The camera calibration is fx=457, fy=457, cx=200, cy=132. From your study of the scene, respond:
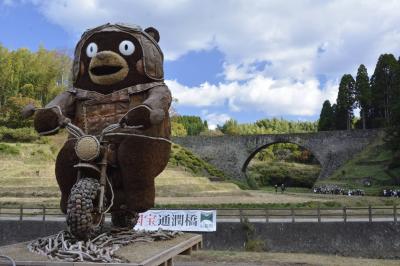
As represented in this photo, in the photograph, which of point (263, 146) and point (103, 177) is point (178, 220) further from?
point (263, 146)

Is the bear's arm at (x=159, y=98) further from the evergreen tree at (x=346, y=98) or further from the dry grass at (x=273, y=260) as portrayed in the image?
the evergreen tree at (x=346, y=98)

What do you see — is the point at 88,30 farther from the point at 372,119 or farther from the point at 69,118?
the point at 372,119

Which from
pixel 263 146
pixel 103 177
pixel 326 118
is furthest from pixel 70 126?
pixel 326 118

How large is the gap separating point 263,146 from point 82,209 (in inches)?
1934

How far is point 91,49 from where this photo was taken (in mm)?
6379

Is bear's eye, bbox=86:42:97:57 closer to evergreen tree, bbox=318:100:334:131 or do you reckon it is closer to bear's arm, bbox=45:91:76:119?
bear's arm, bbox=45:91:76:119

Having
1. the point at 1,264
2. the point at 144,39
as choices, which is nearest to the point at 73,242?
the point at 1,264

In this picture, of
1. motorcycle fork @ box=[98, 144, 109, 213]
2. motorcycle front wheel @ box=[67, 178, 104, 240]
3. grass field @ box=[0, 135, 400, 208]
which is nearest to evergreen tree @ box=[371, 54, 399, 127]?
grass field @ box=[0, 135, 400, 208]

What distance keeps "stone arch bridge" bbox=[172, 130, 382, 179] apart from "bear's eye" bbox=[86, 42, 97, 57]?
4424 cm

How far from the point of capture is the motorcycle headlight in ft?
17.9

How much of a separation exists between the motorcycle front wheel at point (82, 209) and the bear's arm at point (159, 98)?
1.20 m

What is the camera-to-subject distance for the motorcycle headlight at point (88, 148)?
5457 millimetres

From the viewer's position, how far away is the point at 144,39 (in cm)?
643

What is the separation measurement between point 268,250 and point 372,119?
4384 centimetres
